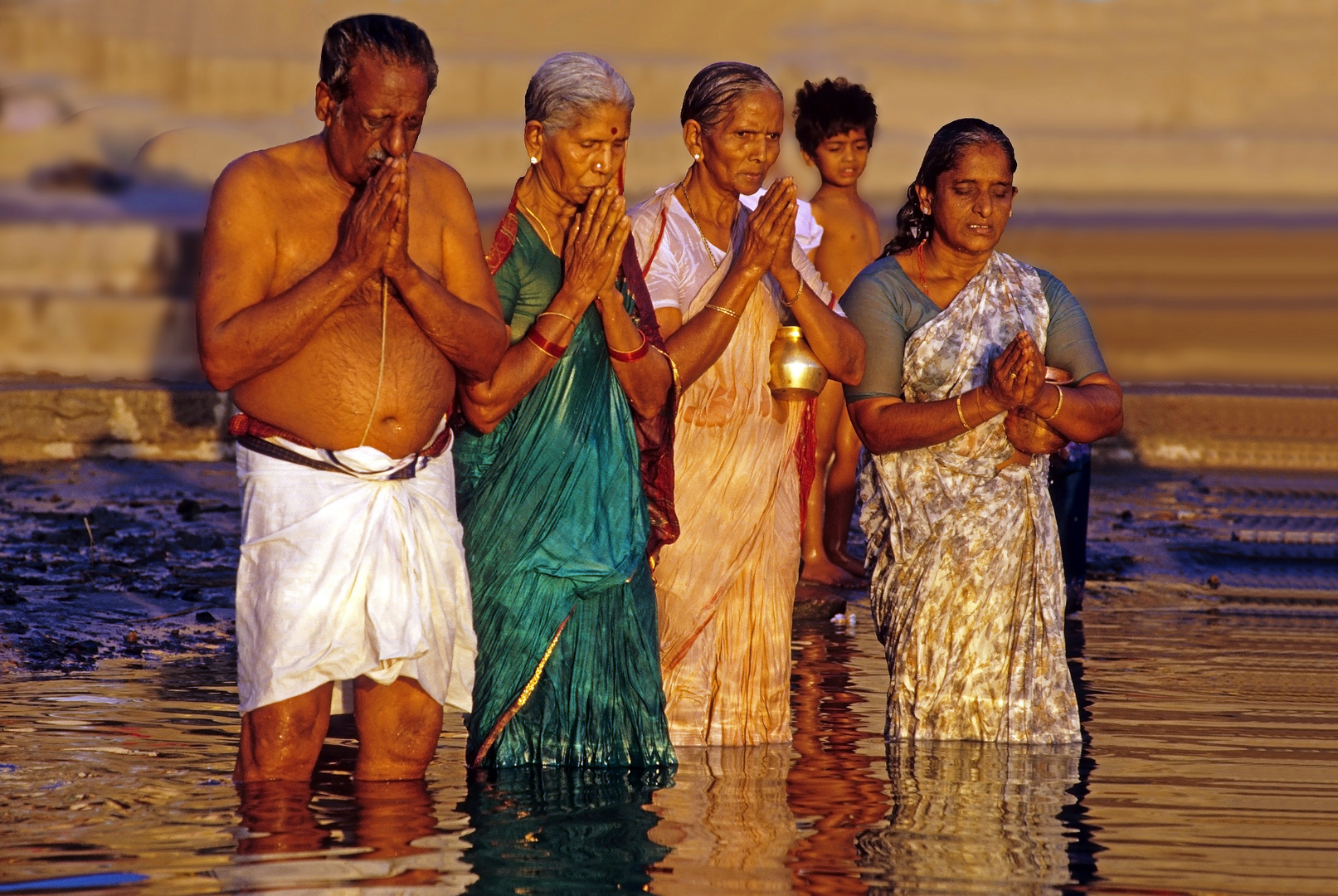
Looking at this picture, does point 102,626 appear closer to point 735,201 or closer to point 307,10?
point 735,201

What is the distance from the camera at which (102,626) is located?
6.88 m

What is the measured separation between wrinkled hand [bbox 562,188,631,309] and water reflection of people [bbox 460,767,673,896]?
1.13 metres

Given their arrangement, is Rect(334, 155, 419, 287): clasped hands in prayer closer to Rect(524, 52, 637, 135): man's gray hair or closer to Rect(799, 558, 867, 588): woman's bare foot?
Rect(524, 52, 637, 135): man's gray hair

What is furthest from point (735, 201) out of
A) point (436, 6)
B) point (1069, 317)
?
point (436, 6)

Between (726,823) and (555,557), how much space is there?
78cm

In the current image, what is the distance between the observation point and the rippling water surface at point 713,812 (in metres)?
3.88

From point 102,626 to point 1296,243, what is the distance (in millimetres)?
16364

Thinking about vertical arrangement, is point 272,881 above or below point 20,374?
below

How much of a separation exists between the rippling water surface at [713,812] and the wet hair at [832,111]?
11.0 feet

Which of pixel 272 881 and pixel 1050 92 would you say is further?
pixel 1050 92

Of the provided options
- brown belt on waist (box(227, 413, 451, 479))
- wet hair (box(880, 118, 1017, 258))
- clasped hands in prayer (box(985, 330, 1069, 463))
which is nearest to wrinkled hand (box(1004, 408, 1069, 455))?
clasped hands in prayer (box(985, 330, 1069, 463))

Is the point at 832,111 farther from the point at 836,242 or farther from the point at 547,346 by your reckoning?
the point at 547,346

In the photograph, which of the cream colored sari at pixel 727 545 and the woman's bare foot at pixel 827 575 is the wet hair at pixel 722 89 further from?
the woman's bare foot at pixel 827 575

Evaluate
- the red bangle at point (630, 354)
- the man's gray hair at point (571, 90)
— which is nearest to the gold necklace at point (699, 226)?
the red bangle at point (630, 354)
